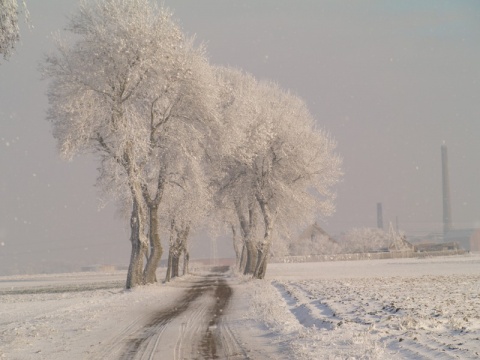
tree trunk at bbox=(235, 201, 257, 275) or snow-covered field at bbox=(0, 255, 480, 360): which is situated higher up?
tree trunk at bbox=(235, 201, 257, 275)

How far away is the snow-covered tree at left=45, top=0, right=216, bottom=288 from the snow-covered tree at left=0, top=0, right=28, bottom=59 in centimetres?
1680

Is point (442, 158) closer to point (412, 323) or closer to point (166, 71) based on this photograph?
point (166, 71)

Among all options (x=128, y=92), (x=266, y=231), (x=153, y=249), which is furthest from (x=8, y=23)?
(x=266, y=231)

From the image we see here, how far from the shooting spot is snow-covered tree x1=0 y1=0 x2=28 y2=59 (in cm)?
1402

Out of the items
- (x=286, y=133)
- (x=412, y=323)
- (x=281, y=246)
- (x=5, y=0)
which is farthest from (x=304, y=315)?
(x=281, y=246)

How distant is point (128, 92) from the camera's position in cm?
3306

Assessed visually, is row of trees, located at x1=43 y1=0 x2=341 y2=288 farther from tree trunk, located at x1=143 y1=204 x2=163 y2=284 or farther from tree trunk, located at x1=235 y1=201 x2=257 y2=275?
tree trunk, located at x1=235 y1=201 x2=257 y2=275

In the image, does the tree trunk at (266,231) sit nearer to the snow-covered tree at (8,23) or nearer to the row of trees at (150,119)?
the row of trees at (150,119)

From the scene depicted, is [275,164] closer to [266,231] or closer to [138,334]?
[266,231]

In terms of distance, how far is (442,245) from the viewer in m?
160

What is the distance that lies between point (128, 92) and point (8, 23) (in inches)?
746

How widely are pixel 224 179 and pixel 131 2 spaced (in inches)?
657

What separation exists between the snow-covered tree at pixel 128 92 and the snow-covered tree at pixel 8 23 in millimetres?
16797

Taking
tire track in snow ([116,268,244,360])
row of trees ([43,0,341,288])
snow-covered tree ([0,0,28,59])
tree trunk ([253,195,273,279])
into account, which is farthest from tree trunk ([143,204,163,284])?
snow-covered tree ([0,0,28,59])
